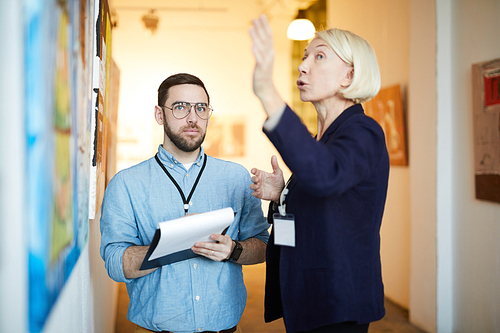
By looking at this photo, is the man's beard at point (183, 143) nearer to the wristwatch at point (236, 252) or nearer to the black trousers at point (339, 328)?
the wristwatch at point (236, 252)

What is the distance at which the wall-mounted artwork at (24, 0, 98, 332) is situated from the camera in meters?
0.72

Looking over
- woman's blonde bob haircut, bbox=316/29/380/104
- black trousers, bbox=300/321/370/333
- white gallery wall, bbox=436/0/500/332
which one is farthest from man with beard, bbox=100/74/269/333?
white gallery wall, bbox=436/0/500/332

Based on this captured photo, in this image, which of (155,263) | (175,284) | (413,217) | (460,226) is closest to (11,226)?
(155,263)

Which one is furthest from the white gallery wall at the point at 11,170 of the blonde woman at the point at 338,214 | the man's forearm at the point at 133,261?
the man's forearm at the point at 133,261

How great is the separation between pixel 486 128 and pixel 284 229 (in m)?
2.53

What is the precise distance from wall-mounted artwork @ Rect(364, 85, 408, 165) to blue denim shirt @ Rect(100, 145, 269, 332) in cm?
312

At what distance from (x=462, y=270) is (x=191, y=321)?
287 centimetres

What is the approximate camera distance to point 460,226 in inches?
136

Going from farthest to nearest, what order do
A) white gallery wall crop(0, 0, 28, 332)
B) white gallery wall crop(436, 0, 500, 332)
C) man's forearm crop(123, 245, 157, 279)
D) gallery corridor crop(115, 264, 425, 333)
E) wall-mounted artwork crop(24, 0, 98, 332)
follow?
gallery corridor crop(115, 264, 425, 333) < white gallery wall crop(436, 0, 500, 332) < man's forearm crop(123, 245, 157, 279) < wall-mounted artwork crop(24, 0, 98, 332) < white gallery wall crop(0, 0, 28, 332)

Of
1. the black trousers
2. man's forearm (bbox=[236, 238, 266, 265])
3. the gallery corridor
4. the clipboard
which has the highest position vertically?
the clipboard

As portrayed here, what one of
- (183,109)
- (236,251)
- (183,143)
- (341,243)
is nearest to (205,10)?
(183,109)

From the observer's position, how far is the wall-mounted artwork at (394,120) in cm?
428

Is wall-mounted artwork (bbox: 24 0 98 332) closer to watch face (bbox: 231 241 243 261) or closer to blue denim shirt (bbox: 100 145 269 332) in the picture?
blue denim shirt (bbox: 100 145 269 332)

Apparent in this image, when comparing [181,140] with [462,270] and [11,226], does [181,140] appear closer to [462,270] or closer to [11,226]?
[11,226]
